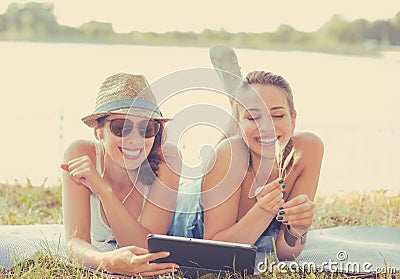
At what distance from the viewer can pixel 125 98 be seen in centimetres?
222

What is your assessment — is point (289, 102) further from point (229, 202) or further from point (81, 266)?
point (81, 266)

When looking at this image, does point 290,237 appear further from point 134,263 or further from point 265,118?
point 134,263

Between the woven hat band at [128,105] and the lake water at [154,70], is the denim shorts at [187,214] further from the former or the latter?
the lake water at [154,70]

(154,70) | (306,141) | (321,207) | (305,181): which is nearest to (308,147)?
(306,141)

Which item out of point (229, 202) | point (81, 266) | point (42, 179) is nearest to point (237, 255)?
point (229, 202)

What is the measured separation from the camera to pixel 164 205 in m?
2.31

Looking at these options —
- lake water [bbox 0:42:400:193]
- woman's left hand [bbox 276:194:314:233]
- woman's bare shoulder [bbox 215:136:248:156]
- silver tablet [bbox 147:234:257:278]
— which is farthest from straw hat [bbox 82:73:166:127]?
lake water [bbox 0:42:400:193]

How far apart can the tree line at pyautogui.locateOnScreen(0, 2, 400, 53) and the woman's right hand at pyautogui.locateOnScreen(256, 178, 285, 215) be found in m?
2.96

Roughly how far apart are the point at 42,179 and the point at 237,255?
8.35 ft

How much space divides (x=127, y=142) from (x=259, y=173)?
0.52 metres

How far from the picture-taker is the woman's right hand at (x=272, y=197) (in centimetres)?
216

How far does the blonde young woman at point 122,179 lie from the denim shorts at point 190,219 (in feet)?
0.39

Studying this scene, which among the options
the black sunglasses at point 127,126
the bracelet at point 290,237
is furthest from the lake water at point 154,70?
the bracelet at point 290,237

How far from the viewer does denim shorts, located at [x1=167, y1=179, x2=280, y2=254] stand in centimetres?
242
